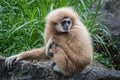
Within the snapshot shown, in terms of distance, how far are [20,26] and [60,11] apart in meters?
1.89

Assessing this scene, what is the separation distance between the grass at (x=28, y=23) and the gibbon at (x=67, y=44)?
1.64 m

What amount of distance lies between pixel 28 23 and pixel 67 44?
7.35ft

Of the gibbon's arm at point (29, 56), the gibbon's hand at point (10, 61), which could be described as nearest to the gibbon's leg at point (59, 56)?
the gibbon's arm at point (29, 56)

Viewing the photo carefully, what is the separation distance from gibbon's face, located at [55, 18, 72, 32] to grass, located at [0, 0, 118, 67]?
5.49ft

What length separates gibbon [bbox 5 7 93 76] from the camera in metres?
5.62

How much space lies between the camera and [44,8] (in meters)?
8.05

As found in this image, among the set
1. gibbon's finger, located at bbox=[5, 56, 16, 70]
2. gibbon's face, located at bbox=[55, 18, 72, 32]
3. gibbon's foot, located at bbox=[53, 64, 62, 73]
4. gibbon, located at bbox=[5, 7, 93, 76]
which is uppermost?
gibbon's face, located at bbox=[55, 18, 72, 32]

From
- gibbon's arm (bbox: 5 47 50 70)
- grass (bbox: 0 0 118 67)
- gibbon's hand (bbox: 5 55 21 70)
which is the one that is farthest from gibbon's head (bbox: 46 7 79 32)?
grass (bbox: 0 0 118 67)

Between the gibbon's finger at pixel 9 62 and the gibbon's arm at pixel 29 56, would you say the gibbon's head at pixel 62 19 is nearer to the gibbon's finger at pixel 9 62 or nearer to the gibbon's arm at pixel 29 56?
the gibbon's arm at pixel 29 56

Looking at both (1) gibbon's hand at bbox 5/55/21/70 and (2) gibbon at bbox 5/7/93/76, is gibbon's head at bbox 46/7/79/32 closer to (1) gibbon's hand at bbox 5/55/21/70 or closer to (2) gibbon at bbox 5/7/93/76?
(2) gibbon at bbox 5/7/93/76

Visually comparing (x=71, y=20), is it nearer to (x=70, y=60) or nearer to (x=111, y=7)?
(x=70, y=60)

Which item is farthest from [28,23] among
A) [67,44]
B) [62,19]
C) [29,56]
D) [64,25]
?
[67,44]

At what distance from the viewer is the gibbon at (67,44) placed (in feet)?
18.4

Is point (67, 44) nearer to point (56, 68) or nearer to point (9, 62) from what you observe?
point (56, 68)
